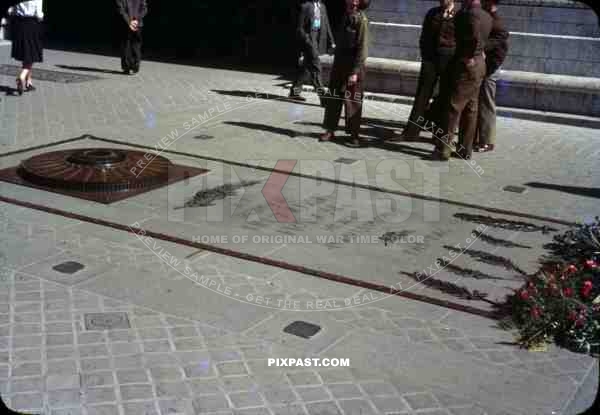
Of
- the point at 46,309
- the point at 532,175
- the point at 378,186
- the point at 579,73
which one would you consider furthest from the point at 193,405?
the point at 579,73

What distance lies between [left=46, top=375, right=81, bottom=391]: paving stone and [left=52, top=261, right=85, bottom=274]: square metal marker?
5.04 ft

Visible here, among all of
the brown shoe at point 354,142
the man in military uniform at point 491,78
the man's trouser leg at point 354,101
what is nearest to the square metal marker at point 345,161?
the brown shoe at point 354,142

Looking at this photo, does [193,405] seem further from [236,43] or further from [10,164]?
[236,43]

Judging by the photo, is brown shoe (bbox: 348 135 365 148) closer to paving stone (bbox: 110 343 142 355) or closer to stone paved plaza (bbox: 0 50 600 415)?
stone paved plaza (bbox: 0 50 600 415)

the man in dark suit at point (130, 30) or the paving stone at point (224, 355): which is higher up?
the man in dark suit at point (130, 30)

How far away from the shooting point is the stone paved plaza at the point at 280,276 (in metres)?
4.22

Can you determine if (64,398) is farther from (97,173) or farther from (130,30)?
(130,30)

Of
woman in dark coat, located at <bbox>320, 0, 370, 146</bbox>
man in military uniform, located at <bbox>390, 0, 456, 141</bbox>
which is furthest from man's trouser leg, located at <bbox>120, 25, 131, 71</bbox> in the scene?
man in military uniform, located at <bbox>390, 0, 456, 141</bbox>

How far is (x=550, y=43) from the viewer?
13.2 m

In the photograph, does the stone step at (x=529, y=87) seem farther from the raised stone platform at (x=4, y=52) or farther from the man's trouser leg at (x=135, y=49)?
the raised stone platform at (x=4, y=52)

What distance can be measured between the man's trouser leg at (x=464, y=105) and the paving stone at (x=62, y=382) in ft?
20.9

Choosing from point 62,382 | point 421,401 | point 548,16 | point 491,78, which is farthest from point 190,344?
point 548,16

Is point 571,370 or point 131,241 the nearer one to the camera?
point 571,370

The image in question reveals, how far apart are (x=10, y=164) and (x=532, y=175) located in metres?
5.77
